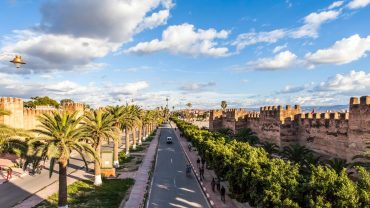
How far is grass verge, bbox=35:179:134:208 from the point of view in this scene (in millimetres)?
26719

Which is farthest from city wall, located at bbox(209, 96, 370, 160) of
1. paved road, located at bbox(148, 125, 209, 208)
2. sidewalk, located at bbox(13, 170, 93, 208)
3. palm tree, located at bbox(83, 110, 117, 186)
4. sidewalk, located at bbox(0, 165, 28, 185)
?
sidewalk, located at bbox(0, 165, 28, 185)

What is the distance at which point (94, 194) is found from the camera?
97.8 ft

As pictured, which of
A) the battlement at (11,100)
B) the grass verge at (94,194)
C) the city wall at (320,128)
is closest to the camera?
the grass verge at (94,194)

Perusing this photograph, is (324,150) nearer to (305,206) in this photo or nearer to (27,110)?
(305,206)

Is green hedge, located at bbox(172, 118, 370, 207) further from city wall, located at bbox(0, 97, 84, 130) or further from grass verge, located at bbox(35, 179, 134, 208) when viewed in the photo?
city wall, located at bbox(0, 97, 84, 130)

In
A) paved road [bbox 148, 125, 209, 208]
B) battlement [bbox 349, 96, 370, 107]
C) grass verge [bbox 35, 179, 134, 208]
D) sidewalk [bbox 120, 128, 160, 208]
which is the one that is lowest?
paved road [bbox 148, 125, 209, 208]

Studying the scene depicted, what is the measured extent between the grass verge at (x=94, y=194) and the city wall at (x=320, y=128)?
20.7 meters

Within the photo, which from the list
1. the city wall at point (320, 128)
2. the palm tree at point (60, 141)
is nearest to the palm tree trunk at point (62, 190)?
the palm tree at point (60, 141)

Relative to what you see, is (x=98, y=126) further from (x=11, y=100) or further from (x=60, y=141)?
(x=11, y=100)

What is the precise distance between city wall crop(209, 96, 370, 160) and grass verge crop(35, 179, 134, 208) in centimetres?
2065

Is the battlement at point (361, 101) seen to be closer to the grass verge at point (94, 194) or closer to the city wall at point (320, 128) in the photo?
the city wall at point (320, 128)

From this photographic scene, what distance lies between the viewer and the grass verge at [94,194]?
26.7m

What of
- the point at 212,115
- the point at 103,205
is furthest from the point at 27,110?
the point at 212,115

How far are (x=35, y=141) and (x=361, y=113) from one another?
26.1 meters
